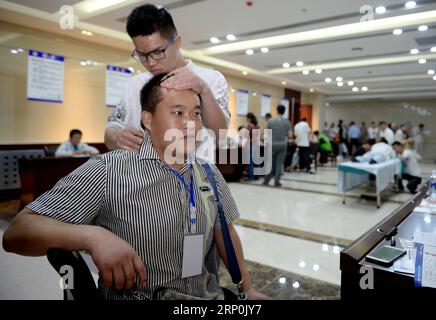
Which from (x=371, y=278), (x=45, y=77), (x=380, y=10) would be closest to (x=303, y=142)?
(x=380, y=10)

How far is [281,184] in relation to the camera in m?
6.79

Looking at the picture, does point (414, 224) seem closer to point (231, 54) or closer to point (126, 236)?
point (126, 236)

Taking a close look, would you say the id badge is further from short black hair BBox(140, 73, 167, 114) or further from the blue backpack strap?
short black hair BBox(140, 73, 167, 114)

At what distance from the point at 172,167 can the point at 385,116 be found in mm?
17363

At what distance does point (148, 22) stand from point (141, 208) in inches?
24.2

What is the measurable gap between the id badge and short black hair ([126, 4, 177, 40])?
26.8 inches

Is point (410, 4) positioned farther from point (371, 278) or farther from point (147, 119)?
point (147, 119)

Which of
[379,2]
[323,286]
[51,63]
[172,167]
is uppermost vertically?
[379,2]

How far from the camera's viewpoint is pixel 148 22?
107 centimetres

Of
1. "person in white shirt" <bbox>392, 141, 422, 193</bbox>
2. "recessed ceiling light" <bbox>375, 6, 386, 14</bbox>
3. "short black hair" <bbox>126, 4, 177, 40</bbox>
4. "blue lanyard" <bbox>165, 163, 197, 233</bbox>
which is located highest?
"recessed ceiling light" <bbox>375, 6, 386, 14</bbox>

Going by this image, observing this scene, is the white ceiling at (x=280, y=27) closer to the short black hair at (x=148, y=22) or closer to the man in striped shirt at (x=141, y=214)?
the short black hair at (x=148, y=22)

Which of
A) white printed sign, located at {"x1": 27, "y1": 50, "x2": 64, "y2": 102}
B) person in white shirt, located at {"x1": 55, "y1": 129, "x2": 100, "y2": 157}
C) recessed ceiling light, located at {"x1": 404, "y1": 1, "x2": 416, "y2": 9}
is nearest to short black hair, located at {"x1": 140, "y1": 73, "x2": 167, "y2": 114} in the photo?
person in white shirt, located at {"x1": 55, "y1": 129, "x2": 100, "y2": 157}

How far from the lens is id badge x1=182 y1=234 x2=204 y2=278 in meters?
0.97
